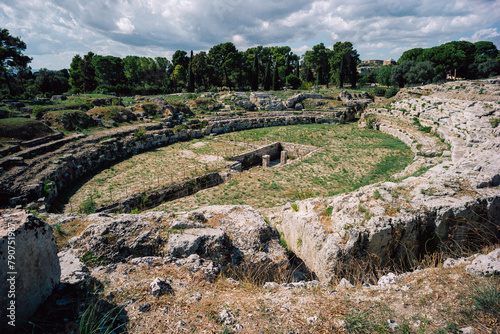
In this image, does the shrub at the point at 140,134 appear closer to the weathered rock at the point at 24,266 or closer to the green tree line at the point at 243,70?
the weathered rock at the point at 24,266

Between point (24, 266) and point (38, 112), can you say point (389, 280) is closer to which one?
point (24, 266)

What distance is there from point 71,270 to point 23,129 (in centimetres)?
1753

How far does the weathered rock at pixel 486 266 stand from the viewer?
334 centimetres

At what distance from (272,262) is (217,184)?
1081cm

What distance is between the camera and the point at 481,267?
3443mm

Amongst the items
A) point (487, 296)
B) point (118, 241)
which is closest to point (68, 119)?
point (118, 241)

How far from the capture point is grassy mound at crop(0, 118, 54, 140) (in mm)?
14898

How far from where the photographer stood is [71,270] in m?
3.58

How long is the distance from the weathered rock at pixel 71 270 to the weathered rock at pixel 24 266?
0.84 ft

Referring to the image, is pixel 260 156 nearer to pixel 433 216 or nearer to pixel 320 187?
pixel 320 187

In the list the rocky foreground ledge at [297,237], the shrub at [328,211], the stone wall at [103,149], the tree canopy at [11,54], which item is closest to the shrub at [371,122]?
the stone wall at [103,149]

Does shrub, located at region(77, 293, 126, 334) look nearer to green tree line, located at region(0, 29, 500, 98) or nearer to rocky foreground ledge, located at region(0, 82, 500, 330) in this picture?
rocky foreground ledge, located at region(0, 82, 500, 330)

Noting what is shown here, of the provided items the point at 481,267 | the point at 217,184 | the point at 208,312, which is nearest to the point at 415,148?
the point at 217,184

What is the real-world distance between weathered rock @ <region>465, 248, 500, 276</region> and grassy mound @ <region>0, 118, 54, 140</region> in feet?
70.5
